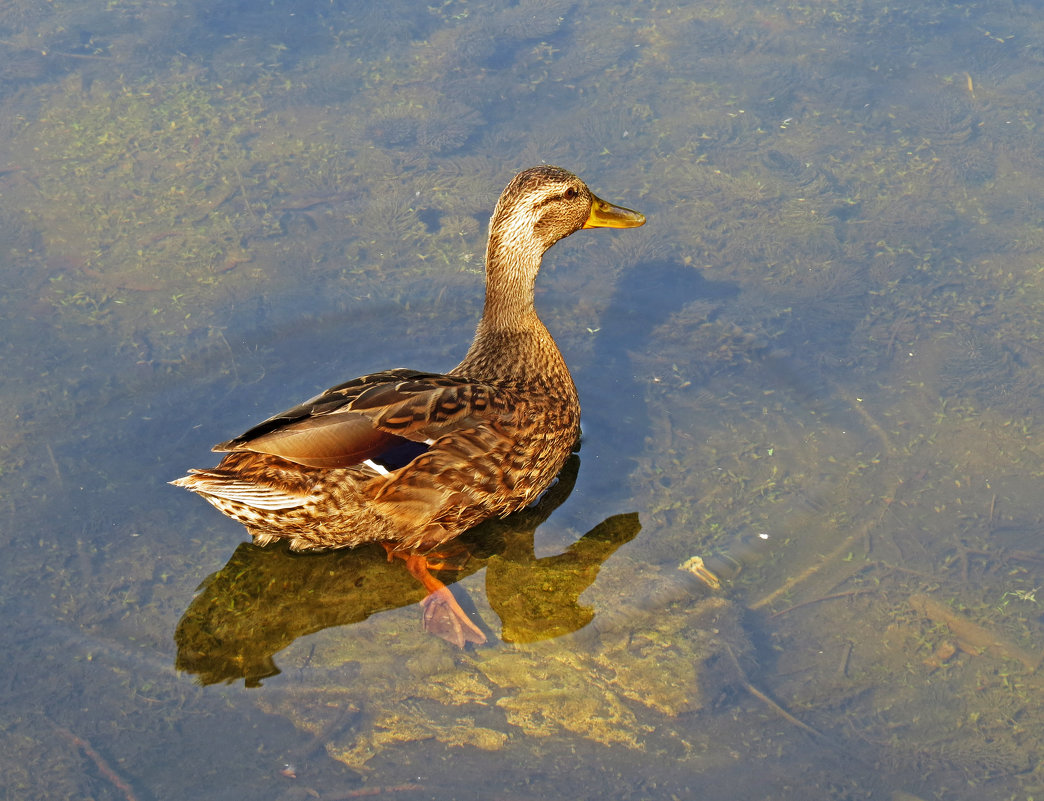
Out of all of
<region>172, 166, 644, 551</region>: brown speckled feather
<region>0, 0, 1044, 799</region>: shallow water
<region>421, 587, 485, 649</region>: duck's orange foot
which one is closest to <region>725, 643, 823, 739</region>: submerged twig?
<region>0, 0, 1044, 799</region>: shallow water

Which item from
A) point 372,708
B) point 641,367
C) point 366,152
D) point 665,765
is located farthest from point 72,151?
point 665,765

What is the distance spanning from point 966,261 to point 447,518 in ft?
11.9

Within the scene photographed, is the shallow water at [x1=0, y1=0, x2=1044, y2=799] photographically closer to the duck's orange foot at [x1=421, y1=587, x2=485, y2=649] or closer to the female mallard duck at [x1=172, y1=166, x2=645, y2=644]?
the duck's orange foot at [x1=421, y1=587, x2=485, y2=649]

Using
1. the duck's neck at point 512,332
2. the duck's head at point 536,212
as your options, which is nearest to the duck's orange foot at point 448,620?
the duck's neck at point 512,332

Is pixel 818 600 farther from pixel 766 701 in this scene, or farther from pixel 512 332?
pixel 512 332

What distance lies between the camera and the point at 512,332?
5641mm

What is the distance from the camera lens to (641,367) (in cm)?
617

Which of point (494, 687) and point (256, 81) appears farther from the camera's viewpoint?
point (256, 81)

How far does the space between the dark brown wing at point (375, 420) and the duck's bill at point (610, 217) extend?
1.25 meters

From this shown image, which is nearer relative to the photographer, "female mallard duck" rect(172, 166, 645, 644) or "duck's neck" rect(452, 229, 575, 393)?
"female mallard duck" rect(172, 166, 645, 644)

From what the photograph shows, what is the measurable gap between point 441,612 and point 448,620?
0.20 ft

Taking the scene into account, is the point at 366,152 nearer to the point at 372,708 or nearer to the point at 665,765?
the point at 372,708

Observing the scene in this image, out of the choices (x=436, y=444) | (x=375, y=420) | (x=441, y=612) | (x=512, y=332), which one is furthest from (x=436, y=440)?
(x=512, y=332)

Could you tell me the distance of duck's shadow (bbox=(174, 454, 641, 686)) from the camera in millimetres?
4668
